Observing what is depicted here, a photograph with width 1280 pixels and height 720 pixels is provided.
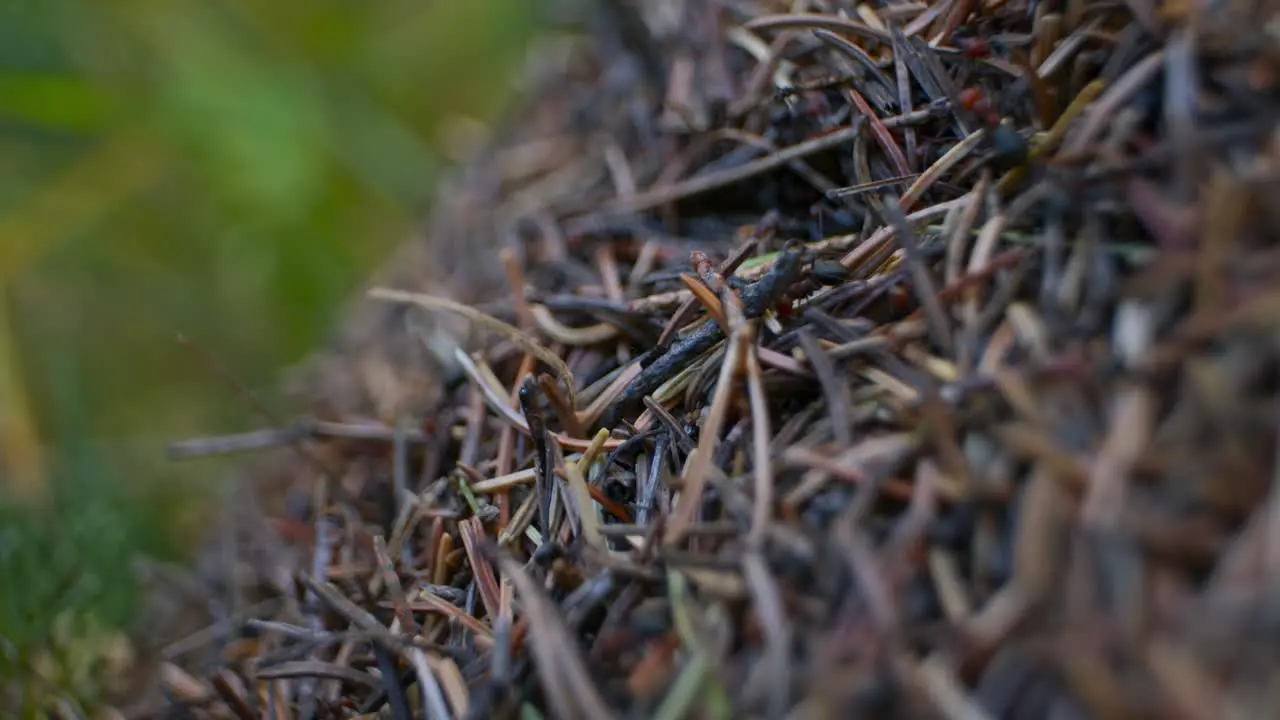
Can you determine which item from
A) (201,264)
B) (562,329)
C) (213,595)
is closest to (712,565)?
(562,329)

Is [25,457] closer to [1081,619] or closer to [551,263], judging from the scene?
[551,263]

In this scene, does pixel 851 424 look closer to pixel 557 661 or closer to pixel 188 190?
pixel 557 661

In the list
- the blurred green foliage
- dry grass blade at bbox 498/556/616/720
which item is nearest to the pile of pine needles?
dry grass blade at bbox 498/556/616/720

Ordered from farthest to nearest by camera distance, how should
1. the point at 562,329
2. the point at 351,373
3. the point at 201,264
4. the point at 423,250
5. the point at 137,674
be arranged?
the point at 201,264 → the point at 423,250 → the point at 351,373 → the point at 137,674 → the point at 562,329

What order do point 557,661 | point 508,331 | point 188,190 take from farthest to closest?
point 188,190 < point 508,331 < point 557,661

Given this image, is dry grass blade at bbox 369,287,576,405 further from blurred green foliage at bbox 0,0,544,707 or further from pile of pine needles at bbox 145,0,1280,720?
blurred green foliage at bbox 0,0,544,707

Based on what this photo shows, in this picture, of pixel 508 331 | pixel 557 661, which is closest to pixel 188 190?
pixel 508 331

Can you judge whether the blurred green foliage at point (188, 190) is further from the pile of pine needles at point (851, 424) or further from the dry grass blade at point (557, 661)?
the dry grass blade at point (557, 661)
